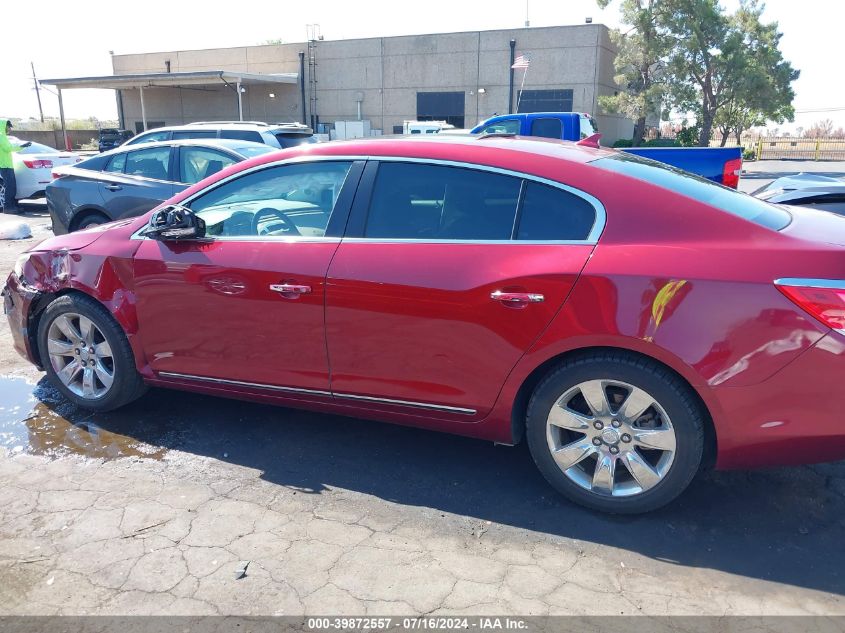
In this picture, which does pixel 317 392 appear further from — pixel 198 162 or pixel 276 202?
pixel 198 162

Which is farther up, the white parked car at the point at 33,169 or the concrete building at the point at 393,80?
the concrete building at the point at 393,80

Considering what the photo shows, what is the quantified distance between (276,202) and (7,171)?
1285cm

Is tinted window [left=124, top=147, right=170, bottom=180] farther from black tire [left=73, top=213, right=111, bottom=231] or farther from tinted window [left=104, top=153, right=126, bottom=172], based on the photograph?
black tire [left=73, top=213, right=111, bottom=231]

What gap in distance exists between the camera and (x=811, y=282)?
8.97 feet

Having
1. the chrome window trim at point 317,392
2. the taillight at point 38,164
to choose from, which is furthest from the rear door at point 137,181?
the taillight at point 38,164

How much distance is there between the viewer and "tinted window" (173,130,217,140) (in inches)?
472

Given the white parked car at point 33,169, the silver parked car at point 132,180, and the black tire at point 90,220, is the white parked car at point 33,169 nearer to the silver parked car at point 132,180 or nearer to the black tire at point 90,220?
the silver parked car at point 132,180

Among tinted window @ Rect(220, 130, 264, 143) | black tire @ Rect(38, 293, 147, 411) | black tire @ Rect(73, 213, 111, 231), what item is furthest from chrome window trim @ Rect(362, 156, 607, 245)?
tinted window @ Rect(220, 130, 264, 143)

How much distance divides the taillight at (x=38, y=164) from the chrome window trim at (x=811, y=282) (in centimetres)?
1509

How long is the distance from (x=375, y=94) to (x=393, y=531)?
35.3 m

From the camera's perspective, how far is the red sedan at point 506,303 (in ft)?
9.27

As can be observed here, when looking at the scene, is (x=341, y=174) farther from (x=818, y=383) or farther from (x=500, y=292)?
(x=818, y=383)

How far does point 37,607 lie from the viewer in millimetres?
2668

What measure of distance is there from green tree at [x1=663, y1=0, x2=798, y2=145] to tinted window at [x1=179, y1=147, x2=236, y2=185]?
85.1 ft
